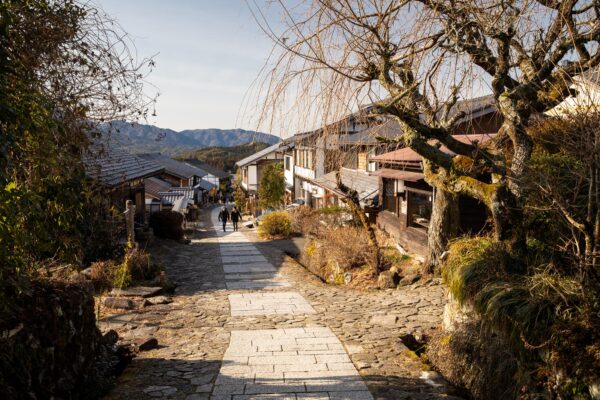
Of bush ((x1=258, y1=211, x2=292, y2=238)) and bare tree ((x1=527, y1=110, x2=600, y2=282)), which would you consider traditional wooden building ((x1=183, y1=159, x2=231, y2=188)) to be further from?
bare tree ((x1=527, y1=110, x2=600, y2=282))

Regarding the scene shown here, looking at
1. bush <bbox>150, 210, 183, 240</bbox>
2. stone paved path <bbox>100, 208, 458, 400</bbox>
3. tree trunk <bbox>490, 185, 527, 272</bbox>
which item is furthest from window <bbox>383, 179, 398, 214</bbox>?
tree trunk <bbox>490, 185, 527, 272</bbox>

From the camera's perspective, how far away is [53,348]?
460 centimetres

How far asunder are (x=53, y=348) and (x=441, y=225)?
8820 millimetres

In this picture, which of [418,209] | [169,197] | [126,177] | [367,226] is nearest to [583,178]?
[367,226]

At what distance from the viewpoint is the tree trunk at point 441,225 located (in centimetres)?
1111

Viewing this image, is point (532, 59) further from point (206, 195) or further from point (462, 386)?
point (206, 195)

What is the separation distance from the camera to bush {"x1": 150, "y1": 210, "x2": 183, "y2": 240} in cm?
2089

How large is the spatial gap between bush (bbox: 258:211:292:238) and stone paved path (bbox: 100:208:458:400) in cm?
997

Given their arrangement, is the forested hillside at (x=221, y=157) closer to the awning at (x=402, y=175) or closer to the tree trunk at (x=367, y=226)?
the awning at (x=402, y=175)

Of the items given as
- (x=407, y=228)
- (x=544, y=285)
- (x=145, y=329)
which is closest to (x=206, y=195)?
(x=407, y=228)

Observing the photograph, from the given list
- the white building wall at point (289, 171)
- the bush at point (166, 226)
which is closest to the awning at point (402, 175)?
the bush at point (166, 226)

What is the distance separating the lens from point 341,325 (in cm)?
826

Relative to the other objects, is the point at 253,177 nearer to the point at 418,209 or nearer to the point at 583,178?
the point at 418,209

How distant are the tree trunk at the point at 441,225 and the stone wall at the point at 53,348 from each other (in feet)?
26.0
